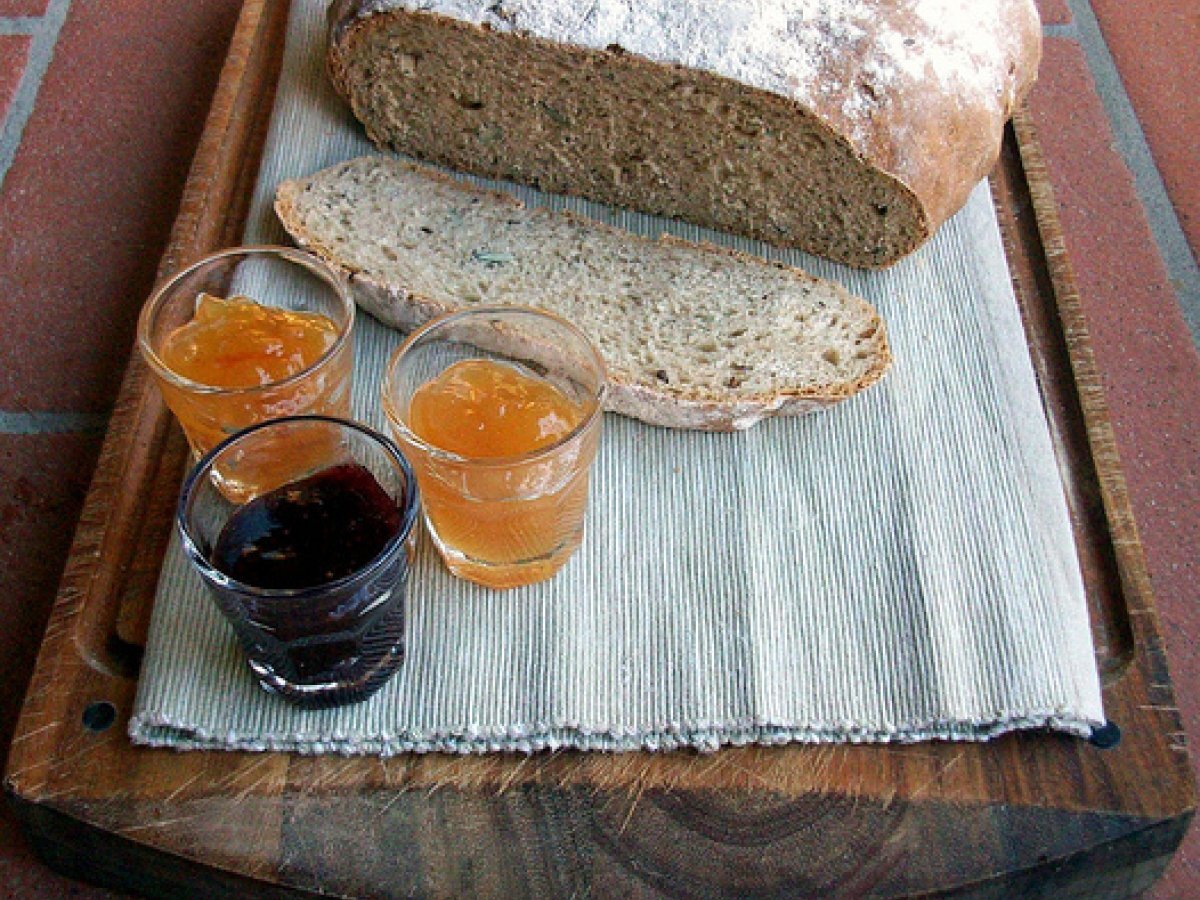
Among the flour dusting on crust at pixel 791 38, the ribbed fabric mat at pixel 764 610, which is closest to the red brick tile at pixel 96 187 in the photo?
the ribbed fabric mat at pixel 764 610

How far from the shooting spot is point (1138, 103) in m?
2.35

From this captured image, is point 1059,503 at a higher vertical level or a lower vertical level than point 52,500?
higher

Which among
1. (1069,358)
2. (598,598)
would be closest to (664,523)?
(598,598)

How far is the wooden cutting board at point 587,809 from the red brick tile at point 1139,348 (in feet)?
0.68

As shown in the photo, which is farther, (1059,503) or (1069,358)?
(1069,358)

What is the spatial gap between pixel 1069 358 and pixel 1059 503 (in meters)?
0.27

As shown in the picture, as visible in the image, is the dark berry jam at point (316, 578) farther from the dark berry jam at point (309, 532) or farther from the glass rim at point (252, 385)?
the glass rim at point (252, 385)

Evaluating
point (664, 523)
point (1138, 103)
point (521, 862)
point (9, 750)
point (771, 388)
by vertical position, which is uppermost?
point (1138, 103)

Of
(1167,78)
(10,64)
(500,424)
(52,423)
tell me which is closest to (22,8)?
(10,64)

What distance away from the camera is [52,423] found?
5.79ft

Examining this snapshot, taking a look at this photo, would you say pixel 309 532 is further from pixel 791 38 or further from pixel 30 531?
pixel 791 38

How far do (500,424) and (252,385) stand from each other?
310 millimetres

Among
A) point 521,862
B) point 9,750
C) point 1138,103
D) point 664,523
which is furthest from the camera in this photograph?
point 1138,103

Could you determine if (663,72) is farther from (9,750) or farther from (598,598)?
(9,750)
